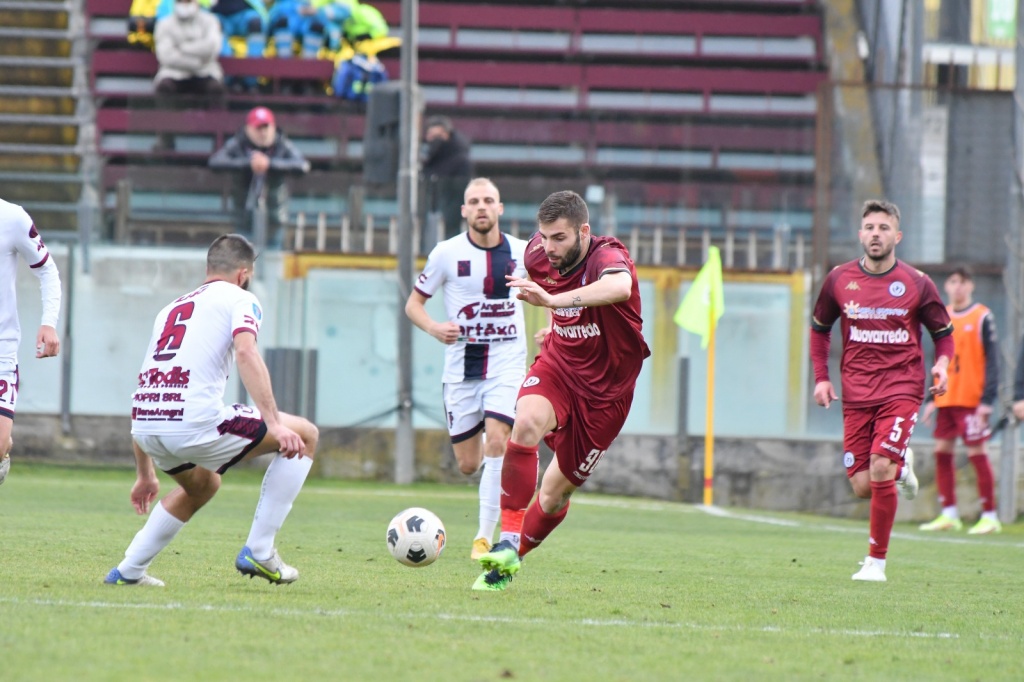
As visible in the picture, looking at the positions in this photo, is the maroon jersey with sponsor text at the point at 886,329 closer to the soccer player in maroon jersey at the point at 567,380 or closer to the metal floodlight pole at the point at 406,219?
the soccer player in maroon jersey at the point at 567,380

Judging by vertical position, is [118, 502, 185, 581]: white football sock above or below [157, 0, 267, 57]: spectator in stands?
below

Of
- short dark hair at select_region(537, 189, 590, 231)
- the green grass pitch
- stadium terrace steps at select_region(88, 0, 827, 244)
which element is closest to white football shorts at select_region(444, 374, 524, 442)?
the green grass pitch

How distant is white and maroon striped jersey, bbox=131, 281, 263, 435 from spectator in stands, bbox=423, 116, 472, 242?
10.4 metres

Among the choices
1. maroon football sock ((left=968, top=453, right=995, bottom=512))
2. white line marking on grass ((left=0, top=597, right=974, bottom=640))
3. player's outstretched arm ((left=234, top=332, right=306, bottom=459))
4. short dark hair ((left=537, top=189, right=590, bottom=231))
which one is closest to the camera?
white line marking on grass ((left=0, top=597, right=974, bottom=640))

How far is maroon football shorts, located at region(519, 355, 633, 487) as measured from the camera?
7.51 m

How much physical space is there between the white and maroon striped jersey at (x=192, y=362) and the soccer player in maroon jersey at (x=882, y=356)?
3953 mm

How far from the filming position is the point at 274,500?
6.78 m

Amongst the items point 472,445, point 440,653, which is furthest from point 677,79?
point 440,653

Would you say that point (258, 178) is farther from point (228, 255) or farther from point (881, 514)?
point (228, 255)

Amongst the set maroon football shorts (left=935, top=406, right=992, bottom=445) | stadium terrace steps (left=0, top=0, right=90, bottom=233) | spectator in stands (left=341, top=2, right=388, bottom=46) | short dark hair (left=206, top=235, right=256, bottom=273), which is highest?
spectator in stands (left=341, top=2, right=388, bottom=46)

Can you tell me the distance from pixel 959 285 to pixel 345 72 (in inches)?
458

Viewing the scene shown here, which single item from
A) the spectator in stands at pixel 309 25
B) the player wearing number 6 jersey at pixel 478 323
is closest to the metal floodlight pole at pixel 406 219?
the player wearing number 6 jersey at pixel 478 323

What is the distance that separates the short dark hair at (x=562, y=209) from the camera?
7098 mm

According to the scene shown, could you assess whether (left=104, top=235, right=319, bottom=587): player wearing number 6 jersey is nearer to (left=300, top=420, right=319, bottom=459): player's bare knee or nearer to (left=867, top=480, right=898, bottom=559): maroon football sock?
(left=300, top=420, right=319, bottom=459): player's bare knee
